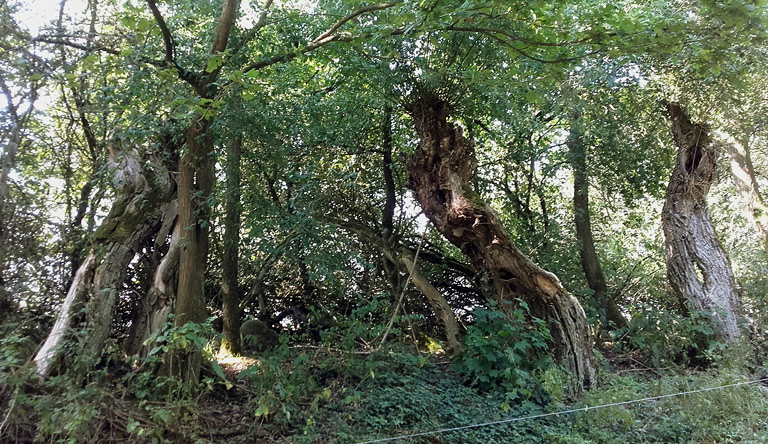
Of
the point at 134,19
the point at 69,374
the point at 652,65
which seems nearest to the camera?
the point at 134,19

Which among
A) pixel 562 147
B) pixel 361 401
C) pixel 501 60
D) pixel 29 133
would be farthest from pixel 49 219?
pixel 562 147

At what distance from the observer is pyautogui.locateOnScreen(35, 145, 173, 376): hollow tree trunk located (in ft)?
15.0

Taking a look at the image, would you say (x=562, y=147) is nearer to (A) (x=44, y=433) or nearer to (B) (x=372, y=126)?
(B) (x=372, y=126)

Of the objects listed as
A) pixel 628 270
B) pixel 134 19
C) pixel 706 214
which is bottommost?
pixel 628 270

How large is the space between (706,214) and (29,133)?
28.4ft

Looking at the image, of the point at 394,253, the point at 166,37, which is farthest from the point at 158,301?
the point at 394,253

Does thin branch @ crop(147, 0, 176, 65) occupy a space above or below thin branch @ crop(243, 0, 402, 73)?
below

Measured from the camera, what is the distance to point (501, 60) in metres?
6.37

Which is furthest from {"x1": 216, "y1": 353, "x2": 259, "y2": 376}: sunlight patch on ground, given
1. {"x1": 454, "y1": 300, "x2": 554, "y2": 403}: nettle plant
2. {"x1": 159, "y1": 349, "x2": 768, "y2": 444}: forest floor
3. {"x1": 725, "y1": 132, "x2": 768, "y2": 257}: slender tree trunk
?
{"x1": 725, "y1": 132, "x2": 768, "y2": 257}: slender tree trunk

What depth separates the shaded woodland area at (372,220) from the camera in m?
4.38

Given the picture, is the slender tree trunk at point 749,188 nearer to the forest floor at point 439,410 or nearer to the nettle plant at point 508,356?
the forest floor at point 439,410

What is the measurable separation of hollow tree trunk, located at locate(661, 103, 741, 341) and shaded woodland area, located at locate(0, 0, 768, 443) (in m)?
0.03

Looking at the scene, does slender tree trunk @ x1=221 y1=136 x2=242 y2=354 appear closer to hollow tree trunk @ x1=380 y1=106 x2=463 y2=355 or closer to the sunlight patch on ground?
the sunlight patch on ground

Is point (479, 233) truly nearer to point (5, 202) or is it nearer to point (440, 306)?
point (440, 306)
